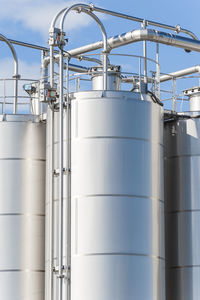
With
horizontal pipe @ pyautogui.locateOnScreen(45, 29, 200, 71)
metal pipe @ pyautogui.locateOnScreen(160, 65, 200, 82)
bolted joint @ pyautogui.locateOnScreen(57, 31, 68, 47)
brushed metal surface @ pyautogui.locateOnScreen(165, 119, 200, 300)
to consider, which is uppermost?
metal pipe @ pyautogui.locateOnScreen(160, 65, 200, 82)

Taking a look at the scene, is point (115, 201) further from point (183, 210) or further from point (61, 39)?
point (61, 39)

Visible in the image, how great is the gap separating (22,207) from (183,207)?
15.6 feet

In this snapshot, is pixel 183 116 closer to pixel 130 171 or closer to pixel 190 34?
pixel 130 171

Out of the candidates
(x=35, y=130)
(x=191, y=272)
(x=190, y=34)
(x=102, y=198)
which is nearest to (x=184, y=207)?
(x=191, y=272)

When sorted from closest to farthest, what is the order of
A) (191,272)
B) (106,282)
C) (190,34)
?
(106,282), (191,272), (190,34)

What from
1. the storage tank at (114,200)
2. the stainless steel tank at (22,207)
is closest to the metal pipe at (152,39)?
the storage tank at (114,200)

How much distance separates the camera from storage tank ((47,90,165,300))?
20.3 meters

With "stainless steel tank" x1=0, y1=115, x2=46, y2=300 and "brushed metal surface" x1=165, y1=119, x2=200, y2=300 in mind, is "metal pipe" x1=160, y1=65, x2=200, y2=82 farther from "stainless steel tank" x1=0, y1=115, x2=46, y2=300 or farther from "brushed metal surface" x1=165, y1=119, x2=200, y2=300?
"stainless steel tank" x1=0, y1=115, x2=46, y2=300

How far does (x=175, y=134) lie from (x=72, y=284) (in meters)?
5.88

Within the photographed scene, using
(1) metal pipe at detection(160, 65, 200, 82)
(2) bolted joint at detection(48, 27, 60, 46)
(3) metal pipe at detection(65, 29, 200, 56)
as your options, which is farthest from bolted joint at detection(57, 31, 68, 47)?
(1) metal pipe at detection(160, 65, 200, 82)

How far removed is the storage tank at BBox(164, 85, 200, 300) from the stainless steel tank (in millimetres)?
3788

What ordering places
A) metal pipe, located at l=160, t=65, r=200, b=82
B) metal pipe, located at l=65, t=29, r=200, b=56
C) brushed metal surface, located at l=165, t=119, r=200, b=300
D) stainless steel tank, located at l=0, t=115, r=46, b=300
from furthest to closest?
metal pipe, located at l=160, t=65, r=200, b=82
metal pipe, located at l=65, t=29, r=200, b=56
stainless steel tank, located at l=0, t=115, r=46, b=300
brushed metal surface, located at l=165, t=119, r=200, b=300

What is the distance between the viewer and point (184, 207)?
22906mm

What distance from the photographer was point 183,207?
22922 millimetres
